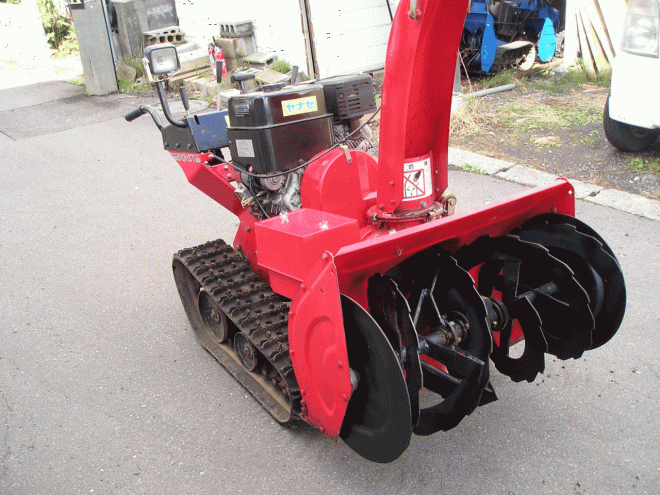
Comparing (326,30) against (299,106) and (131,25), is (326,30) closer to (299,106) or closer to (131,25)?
(131,25)

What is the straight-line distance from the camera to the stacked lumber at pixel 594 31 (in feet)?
27.6

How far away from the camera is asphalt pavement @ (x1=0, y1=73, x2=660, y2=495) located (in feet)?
9.14

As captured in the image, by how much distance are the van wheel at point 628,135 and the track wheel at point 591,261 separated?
3.64 meters

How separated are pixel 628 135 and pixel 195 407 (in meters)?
4.70

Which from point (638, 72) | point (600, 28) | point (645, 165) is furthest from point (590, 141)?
point (600, 28)

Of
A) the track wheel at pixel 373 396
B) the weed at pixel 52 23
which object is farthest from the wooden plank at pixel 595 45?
the weed at pixel 52 23

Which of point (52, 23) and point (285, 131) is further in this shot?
point (52, 23)

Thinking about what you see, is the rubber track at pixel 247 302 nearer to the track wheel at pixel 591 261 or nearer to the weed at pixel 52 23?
the track wheel at pixel 591 261

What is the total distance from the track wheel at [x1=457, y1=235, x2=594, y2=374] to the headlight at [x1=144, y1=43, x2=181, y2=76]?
1.86m

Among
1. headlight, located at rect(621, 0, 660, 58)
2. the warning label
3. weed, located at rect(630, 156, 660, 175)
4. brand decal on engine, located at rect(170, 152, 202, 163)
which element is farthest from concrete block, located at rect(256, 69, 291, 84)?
the warning label

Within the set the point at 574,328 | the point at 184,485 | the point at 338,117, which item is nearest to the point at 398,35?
the point at 338,117

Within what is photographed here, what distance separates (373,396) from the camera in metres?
2.46

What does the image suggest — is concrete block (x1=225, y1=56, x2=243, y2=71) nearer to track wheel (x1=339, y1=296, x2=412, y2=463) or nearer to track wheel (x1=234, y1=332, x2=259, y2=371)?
track wheel (x1=234, y1=332, x2=259, y2=371)

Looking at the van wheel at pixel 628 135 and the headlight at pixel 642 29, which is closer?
the headlight at pixel 642 29
